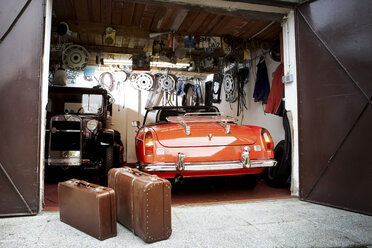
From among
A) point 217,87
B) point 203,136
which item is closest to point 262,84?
point 217,87

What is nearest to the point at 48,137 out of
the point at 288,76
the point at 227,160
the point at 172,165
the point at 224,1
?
the point at 172,165

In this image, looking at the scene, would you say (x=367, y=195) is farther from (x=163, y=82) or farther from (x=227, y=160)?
(x=163, y=82)

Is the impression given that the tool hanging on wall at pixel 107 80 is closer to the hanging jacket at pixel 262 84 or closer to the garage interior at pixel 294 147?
the hanging jacket at pixel 262 84

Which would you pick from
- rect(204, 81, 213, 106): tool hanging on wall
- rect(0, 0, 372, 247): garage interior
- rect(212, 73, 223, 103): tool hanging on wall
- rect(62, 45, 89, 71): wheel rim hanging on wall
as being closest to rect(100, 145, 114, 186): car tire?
rect(0, 0, 372, 247): garage interior

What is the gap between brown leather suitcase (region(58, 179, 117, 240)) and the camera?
7.43ft

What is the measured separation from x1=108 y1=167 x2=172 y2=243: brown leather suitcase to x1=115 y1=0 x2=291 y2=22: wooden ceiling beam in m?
2.53

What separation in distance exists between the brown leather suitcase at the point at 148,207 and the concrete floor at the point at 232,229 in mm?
85

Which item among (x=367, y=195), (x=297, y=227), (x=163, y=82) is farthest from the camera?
(x=163, y=82)

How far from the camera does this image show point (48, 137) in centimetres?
468

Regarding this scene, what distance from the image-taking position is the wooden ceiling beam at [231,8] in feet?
12.3

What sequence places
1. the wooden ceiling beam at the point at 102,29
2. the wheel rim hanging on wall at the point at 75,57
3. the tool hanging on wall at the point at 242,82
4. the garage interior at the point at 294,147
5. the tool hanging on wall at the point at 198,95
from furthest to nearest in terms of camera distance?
the tool hanging on wall at the point at 198,95
the tool hanging on wall at the point at 242,82
the wheel rim hanging on wall at the point at 75,57
the wooden ceiling beam at the point at 102,29
the garage interior at the point at 294,147

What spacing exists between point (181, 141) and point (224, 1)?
6.99ft

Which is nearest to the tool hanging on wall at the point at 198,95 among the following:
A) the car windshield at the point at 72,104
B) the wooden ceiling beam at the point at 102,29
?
the wooden ceiling beam at the point at 102,29

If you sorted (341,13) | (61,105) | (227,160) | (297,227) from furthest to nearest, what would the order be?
(61,105) < (227,160) < (341,13) < (297,227)
